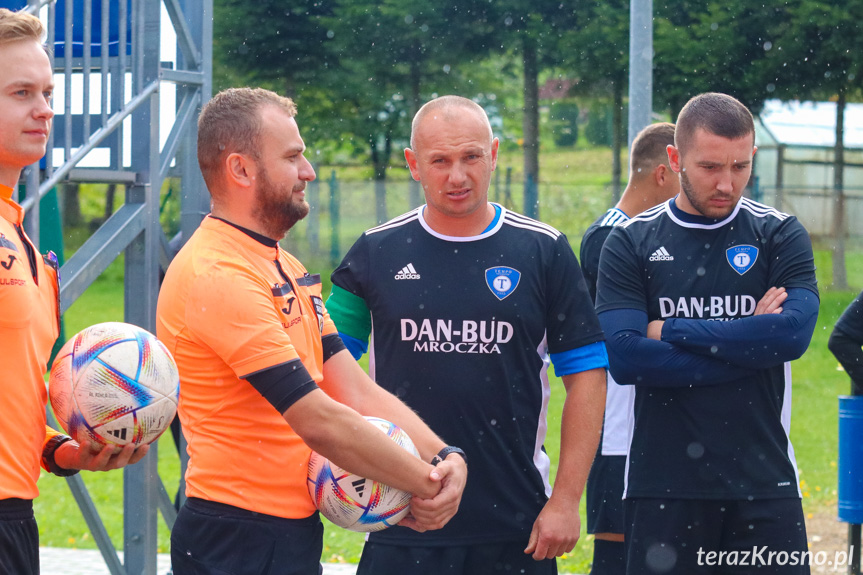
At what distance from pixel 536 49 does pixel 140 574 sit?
23081 mm

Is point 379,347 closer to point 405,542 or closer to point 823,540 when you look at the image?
Result: point 405,542

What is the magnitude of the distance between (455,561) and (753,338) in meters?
→ 1.45

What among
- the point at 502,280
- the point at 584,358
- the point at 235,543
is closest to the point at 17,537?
the point at 235,543

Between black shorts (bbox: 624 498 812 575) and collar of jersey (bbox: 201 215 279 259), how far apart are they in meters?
1.90

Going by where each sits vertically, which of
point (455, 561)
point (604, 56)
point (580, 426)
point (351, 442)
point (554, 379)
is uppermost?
point (604, 56)

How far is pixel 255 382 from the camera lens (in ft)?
9.09

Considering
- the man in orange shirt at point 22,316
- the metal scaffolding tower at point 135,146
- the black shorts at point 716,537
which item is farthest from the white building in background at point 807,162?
the man in orange shirt at point 22,316

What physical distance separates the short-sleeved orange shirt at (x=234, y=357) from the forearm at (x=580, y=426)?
3.32 ft

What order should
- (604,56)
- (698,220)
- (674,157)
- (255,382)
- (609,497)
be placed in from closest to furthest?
(255,382)
(698,220)
(674,157)
(609,497)
(604,56)

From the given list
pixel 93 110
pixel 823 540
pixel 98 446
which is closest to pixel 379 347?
pixel 98 446

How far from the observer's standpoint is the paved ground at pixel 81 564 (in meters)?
6.57

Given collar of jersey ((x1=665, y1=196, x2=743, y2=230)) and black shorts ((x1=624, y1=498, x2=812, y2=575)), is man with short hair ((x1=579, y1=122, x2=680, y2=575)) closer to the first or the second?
collar of jersey ((x1=665, y1=196, x2=743, y2=230))

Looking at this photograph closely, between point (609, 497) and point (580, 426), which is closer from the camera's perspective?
point (580, 426)

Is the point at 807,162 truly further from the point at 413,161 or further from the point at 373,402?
the point at 373,402
